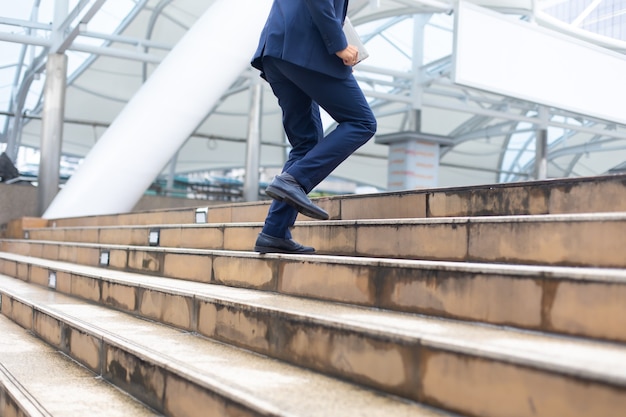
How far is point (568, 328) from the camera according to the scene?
5.83 ft

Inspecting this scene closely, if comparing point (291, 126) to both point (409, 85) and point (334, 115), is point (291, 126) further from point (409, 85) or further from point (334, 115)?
point (409, 85)

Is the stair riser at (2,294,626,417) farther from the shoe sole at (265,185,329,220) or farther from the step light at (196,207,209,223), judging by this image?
the step light at (196,207,209,223)

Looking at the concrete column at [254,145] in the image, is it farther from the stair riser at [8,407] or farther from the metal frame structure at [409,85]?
the stair riser at [8,407]

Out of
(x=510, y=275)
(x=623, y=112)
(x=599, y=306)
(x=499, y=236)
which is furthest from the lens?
(x=623, y=112)

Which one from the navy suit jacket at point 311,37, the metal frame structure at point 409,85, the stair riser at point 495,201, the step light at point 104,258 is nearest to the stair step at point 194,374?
the stair riser at point 495,201

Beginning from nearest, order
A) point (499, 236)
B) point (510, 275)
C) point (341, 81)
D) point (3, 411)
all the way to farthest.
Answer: point (510, 275) → point (499, 236) → point (3, 411) → point (341, 81)

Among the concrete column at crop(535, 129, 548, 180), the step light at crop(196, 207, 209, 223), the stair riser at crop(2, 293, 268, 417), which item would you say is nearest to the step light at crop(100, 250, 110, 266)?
the step light at crop(196, 207, 209, 223)

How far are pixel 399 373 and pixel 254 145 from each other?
15.9m

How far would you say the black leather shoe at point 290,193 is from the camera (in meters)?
3.03

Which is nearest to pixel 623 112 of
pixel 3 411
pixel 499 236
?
pixel 499 236

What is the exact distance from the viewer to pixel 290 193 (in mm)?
3025

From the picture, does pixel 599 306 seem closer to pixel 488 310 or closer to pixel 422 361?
pixel 488 310

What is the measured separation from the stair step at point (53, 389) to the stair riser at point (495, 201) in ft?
5.30

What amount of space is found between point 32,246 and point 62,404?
596 cm
